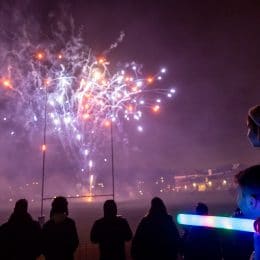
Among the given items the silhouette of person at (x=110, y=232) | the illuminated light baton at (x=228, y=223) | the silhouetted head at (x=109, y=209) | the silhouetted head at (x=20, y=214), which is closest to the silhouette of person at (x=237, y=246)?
the silhouette of person at (x=110, y=232)

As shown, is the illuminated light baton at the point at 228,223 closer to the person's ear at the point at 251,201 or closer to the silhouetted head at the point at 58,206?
the person's ear at the point at 251,201

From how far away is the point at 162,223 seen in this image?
655 centimetres

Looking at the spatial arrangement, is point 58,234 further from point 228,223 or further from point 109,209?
point 228,223

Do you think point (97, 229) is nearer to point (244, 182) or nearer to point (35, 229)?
point (35, 229)

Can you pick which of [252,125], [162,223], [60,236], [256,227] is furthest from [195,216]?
[60,236]

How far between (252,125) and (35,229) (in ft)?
17.8

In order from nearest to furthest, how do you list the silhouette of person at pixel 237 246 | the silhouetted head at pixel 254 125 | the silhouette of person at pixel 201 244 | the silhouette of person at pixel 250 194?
the silhouette of person at pixel 250 194
the silhouetted head at pixel 254 125
the silhouette of person at pixel 237 246
the silhouette of person at pixel 201 244

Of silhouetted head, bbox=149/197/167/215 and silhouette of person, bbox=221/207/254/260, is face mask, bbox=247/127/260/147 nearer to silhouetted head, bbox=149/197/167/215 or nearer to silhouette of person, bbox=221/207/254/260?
silhouette of person, bbox=221/207/254/260

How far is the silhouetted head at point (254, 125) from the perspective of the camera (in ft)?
5.96

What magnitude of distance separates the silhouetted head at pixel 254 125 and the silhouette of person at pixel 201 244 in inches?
211

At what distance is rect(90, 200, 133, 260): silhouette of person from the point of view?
7086 mm

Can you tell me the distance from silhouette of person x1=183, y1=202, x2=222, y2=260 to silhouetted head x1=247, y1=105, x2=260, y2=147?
17.6ft

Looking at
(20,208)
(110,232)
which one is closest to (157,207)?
(110,232)

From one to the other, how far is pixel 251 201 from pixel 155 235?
511 cm
